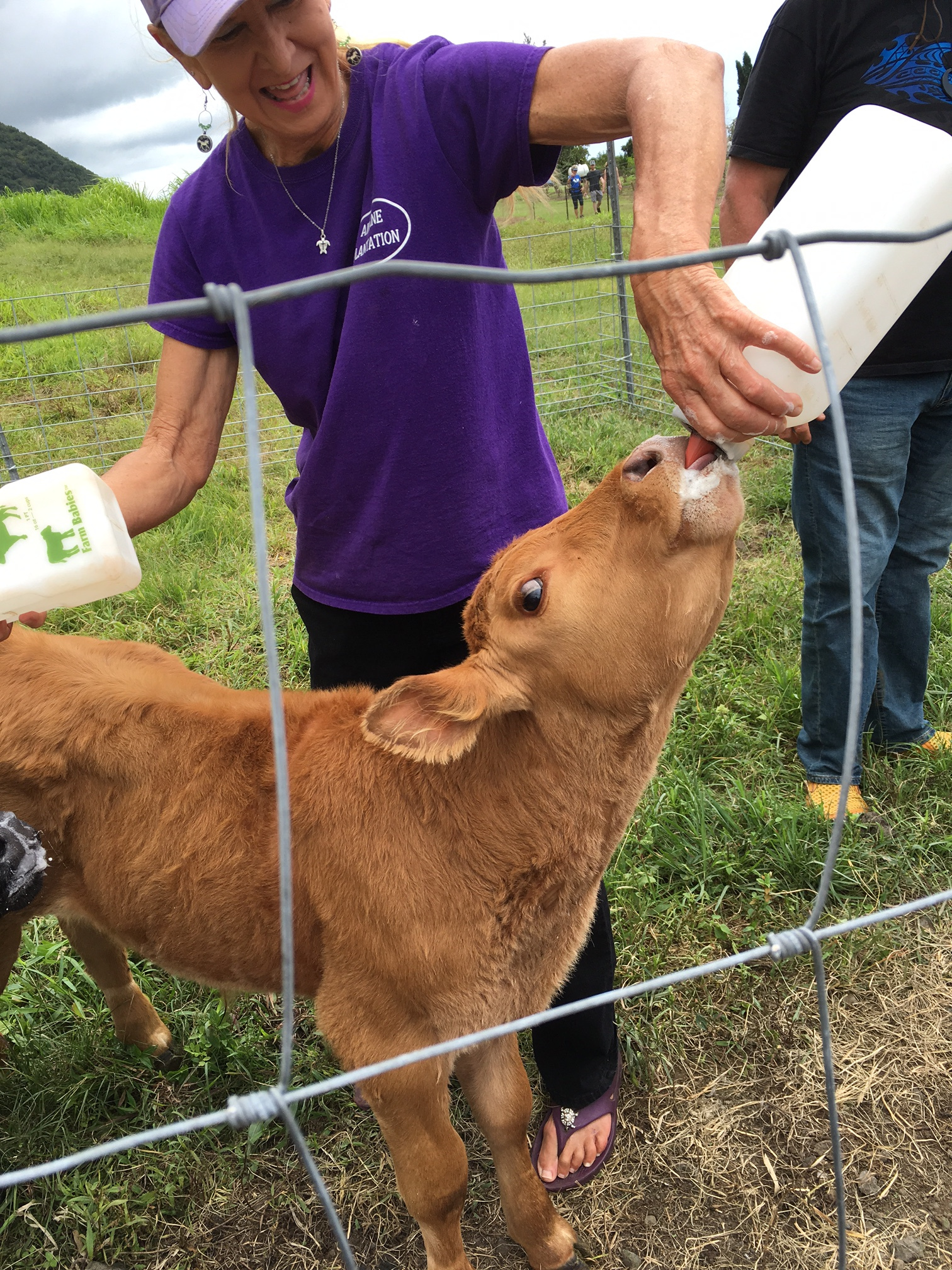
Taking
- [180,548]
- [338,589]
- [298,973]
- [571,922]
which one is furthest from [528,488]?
[180,548]

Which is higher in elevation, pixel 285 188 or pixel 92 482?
pixel 285 188

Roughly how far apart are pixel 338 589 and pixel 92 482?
0.90 m

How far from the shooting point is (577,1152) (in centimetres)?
255

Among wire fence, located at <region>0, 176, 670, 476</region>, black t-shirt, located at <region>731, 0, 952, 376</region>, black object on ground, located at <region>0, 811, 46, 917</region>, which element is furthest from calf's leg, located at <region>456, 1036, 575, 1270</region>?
wire fence, located at <region>0, 176, 670, 476</region>

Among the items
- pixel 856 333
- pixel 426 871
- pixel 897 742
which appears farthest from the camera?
pixel 897 742

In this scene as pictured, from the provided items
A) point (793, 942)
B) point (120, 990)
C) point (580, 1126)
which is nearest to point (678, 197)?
point (793, 942)

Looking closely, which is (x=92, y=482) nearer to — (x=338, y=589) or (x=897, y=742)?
(x=338, y=589)

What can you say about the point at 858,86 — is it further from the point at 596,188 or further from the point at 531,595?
the point at 596,188

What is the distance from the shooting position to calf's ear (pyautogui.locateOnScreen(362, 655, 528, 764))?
1.75 meters

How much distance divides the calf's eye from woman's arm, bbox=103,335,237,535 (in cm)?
104

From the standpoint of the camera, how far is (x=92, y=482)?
174cm

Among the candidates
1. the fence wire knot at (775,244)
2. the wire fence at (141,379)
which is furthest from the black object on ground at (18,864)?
the wire fence at (141,379)

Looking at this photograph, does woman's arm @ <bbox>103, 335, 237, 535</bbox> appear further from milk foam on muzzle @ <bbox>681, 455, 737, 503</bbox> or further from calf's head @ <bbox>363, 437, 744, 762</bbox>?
milk foam on muzzle @ <bbox>681, 455, 737, 503</bbox>

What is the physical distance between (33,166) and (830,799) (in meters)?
54.9
